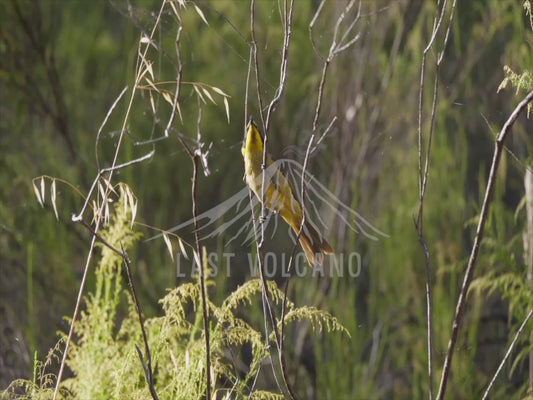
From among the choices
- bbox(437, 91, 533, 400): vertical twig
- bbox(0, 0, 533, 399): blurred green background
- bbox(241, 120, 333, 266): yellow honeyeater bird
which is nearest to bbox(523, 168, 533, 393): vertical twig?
bbox(0, 0, 533, 399): blurred green background

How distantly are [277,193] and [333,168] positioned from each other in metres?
1.65

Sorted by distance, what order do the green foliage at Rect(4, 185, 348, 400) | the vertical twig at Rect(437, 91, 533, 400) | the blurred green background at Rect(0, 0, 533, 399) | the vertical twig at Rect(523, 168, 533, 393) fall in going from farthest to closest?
the blurred green background at Rect(0, 0, 533, 399) → the vertical twig at Rect(523, 168, 533, 393) → the green foliage at Rect(4, 185, 348, 400) → the vertical twig at Rect(437, 91, 533, 400)

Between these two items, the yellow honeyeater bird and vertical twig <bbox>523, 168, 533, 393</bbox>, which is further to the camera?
vertical twig <bbox>523, 168, 533, 393</bbox>

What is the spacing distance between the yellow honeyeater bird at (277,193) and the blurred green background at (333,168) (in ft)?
2.20

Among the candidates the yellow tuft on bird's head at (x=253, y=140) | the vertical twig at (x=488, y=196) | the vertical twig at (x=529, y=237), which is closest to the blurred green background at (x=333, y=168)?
the vertical twig at (x=529, y=237)

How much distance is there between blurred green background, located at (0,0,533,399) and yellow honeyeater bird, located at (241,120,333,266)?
67 cm

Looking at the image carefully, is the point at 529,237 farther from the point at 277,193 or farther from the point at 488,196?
the point at 488,196

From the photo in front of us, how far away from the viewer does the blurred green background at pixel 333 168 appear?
2428 millimetres

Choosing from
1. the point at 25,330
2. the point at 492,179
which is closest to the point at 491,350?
the point at 25,330

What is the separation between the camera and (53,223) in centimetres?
266

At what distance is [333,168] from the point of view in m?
3.11

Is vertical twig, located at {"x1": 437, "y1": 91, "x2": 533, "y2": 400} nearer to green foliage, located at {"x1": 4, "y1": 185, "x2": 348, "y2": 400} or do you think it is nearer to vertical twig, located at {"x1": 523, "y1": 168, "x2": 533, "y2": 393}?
green foliage, located at {"x1": 4, "y1": 185, "x2": 348, "y2": 400}

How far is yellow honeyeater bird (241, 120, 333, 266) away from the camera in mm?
1423

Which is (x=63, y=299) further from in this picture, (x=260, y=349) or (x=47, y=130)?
(x=260, y=349)
